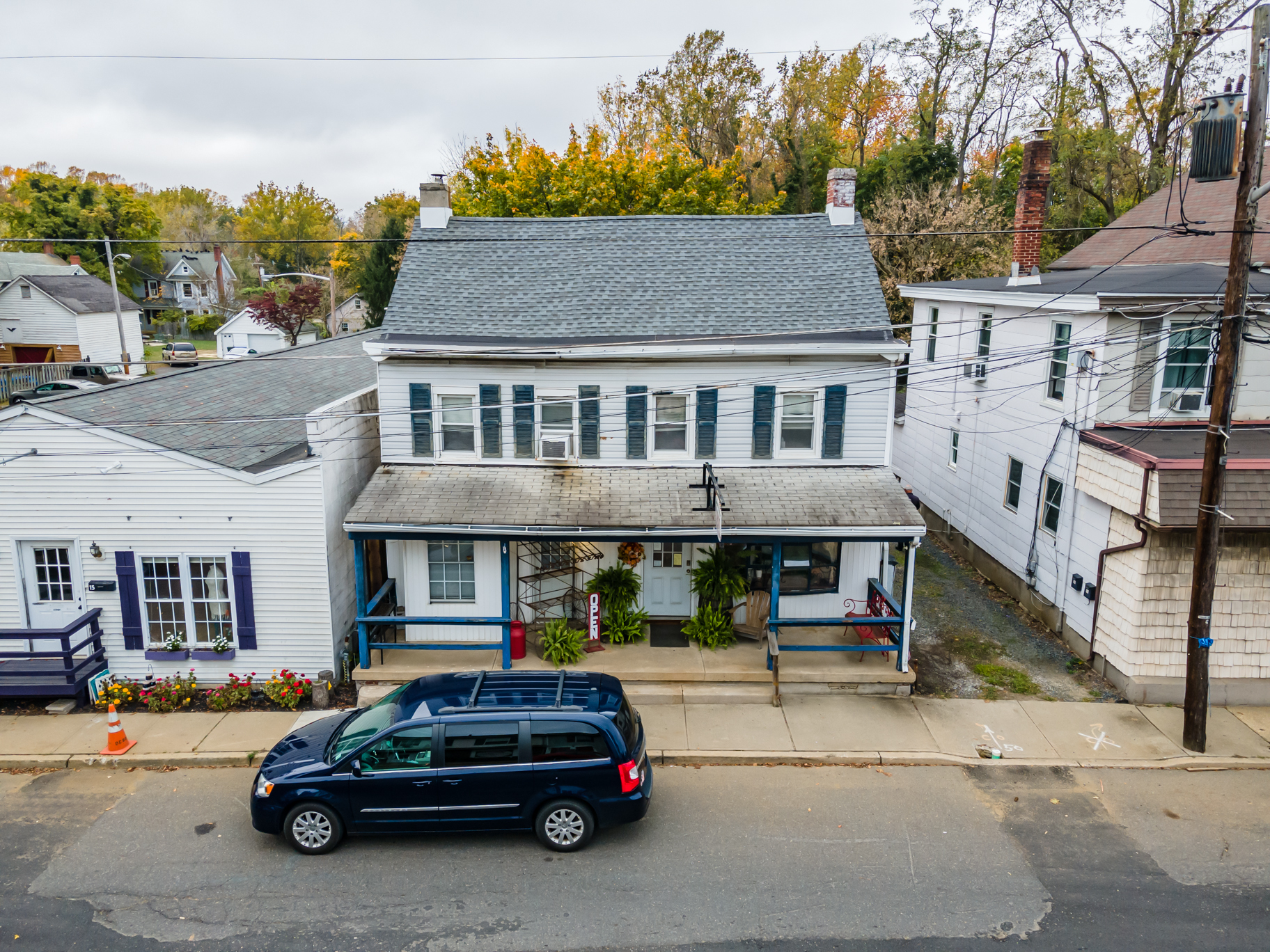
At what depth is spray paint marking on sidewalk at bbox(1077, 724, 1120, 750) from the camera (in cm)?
1153

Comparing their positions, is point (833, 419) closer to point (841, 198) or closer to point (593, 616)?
point (841, 198)

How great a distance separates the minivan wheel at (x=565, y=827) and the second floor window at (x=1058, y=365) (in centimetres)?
1236

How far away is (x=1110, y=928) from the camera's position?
800 centimetres

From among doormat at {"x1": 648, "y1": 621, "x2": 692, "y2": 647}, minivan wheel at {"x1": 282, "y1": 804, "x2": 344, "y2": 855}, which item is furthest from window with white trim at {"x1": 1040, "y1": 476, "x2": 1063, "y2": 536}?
minivan wheel at {"x1": 282, "y1": 804, "x2": 344, "y2": 855}

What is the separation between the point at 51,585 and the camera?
→ 12.9 metres

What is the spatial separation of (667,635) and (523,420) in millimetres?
4697

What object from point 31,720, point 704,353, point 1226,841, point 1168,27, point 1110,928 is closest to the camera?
point 1110,928

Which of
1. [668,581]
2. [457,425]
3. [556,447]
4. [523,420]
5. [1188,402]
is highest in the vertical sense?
[1188,402]

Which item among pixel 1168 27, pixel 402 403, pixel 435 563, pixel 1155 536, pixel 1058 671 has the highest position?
pixel 1168 27

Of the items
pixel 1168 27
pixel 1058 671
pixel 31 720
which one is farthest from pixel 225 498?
pixel 1168 27

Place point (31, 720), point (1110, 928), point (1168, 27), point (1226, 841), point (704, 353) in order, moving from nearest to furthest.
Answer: point (1110, 928)
point (1226, 841)
point (31, 720)
point (704, 353)
point (1168, 27)

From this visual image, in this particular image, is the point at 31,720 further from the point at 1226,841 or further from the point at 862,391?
the point at 1226,841

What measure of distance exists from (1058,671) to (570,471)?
9.30m

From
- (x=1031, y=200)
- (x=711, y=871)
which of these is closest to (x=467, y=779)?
(x=711, y=871)
